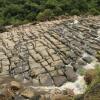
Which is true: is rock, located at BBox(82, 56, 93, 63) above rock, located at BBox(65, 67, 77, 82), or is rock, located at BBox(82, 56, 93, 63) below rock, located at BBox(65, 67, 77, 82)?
above

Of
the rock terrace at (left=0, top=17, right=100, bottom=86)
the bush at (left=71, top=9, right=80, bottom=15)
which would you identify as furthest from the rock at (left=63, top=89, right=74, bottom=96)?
the bush at (left=71, top=9, right=80, bottom=15)

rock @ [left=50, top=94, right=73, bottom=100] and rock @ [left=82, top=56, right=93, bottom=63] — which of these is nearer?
rock @ [left=50, top=94, right=73, bottom=100]

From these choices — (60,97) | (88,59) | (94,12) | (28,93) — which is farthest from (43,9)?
(60,97)

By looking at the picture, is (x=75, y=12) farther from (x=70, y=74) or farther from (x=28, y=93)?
(x=28, y=93)

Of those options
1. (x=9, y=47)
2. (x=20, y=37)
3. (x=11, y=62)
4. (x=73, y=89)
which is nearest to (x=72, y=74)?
(x=73, y=89)

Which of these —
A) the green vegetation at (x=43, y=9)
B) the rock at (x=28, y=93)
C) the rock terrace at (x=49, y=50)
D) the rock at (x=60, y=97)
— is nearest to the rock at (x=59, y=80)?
the rock terrace at (x=49, y=50)

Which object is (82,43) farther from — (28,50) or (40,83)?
(40,83)

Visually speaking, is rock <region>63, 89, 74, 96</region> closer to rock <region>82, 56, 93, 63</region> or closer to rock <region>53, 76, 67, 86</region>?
rock <region>53, 76, 67, 86</region>
